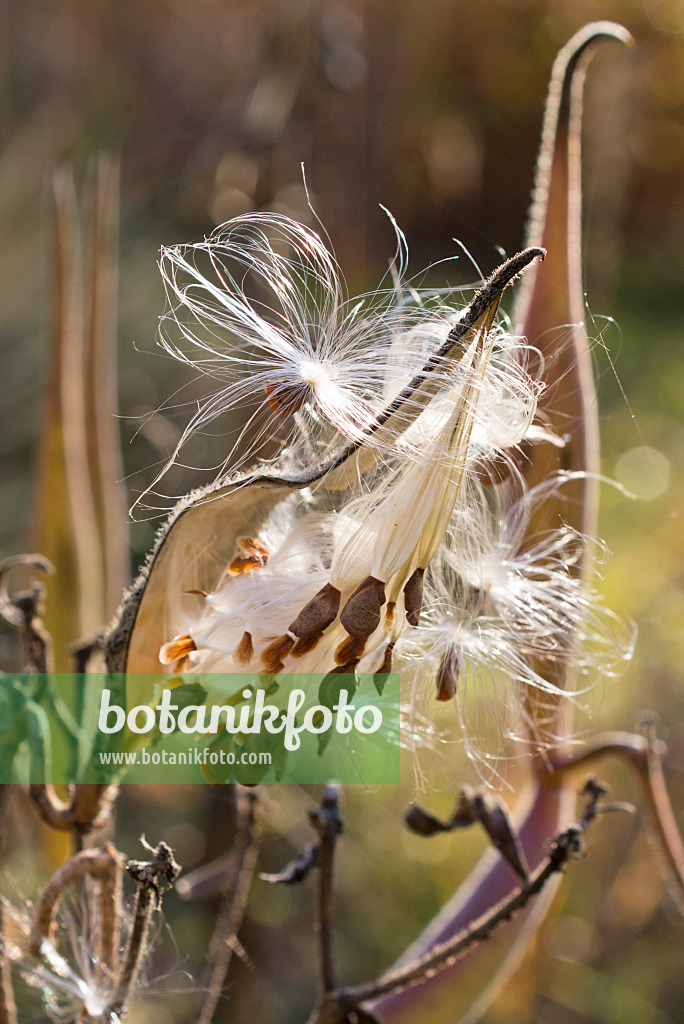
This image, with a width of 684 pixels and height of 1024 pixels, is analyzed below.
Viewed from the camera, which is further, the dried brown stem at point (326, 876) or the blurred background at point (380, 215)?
the blurred background at point (380, 215)

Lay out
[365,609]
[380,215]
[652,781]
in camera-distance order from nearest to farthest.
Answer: [365,609] → [652,781] → [380,215]

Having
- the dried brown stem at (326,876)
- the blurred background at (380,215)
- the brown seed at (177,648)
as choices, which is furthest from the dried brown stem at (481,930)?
the blurred background at (380,215)

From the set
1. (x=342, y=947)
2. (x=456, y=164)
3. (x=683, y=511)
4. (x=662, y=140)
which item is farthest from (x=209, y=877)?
(x=662, y=140)

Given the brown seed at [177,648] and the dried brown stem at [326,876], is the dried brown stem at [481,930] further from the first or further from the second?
the brown seed at [177,648]

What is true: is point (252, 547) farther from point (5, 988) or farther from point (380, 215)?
point (380, 215)

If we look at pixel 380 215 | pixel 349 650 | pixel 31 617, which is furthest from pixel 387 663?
pixel 380 215

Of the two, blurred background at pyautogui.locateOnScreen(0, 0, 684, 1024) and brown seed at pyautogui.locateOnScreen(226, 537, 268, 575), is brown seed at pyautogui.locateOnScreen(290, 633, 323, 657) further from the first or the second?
blurred background at pyautogui.locateOnScreen(0, 0, 684, 1024)
